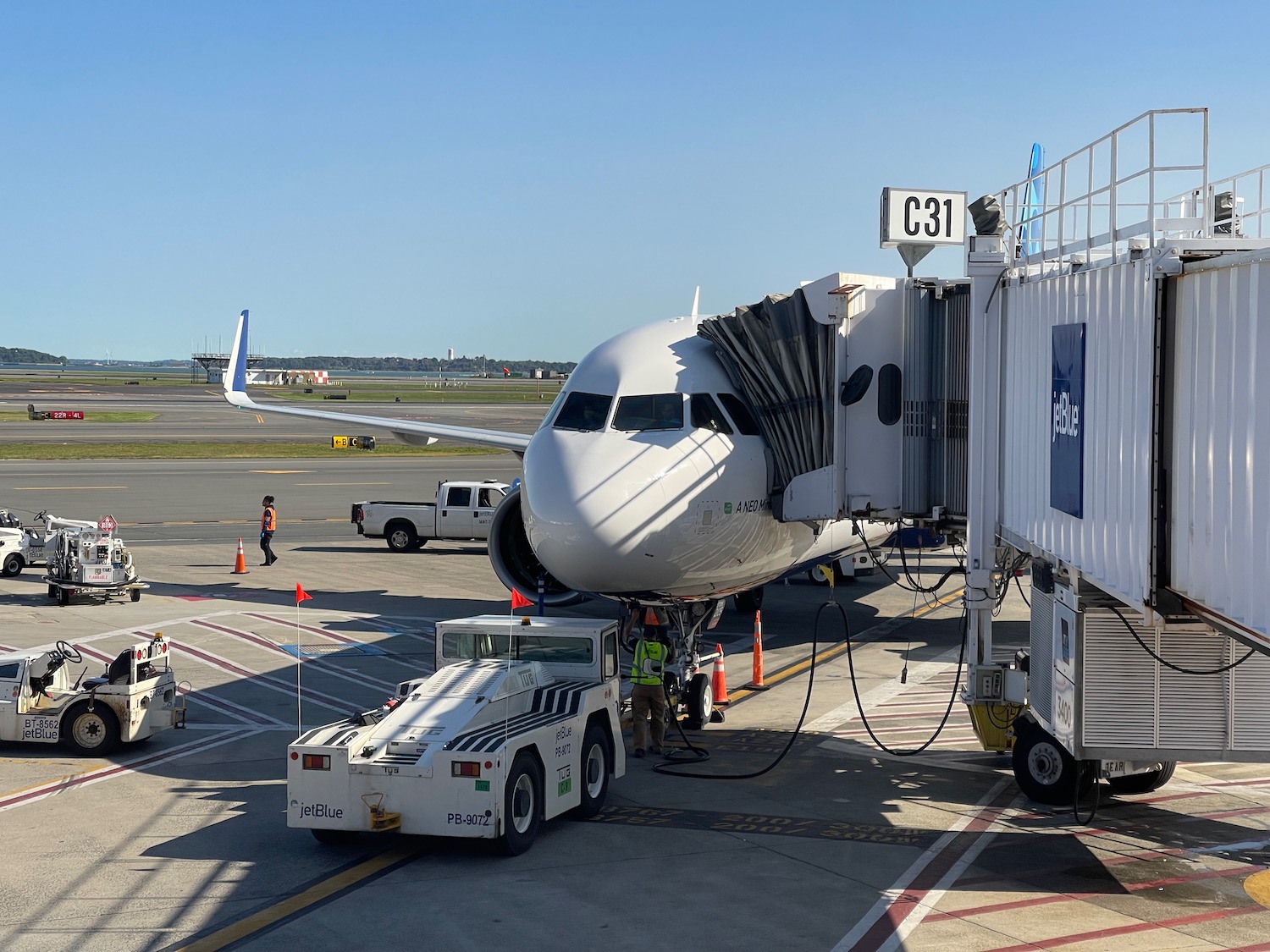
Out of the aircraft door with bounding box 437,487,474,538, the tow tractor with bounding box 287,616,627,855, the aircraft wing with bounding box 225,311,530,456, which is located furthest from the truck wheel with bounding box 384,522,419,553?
the tow tractor with bounding box 287,616,627,855

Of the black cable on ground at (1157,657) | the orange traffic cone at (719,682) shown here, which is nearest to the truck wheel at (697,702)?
the orange traffic cone at (719,682)

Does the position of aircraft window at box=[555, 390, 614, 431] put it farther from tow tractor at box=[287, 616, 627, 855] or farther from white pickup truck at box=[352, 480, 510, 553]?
white pickup truck at box=[352, 480, 510, 553]

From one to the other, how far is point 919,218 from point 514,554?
30.2 feet

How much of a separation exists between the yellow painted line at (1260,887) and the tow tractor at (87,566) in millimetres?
25632

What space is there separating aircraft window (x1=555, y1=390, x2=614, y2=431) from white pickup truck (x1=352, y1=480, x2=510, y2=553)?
A: 74.3 feet

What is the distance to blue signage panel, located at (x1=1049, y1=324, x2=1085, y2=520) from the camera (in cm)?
1275

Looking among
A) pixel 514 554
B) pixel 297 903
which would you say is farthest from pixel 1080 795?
pixel 514 554

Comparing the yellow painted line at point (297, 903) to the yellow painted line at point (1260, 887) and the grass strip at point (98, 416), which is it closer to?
the yellow painted line at point (1260, 887)

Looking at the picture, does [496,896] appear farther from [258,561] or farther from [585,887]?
[258,561]

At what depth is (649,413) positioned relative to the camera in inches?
794

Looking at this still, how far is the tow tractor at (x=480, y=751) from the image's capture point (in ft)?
46.3

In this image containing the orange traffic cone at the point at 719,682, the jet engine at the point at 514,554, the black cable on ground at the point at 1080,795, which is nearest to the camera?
the black cable on ground at the point at 1080,795

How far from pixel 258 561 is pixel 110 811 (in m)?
23.7

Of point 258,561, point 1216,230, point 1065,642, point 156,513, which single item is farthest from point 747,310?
point 156,513
